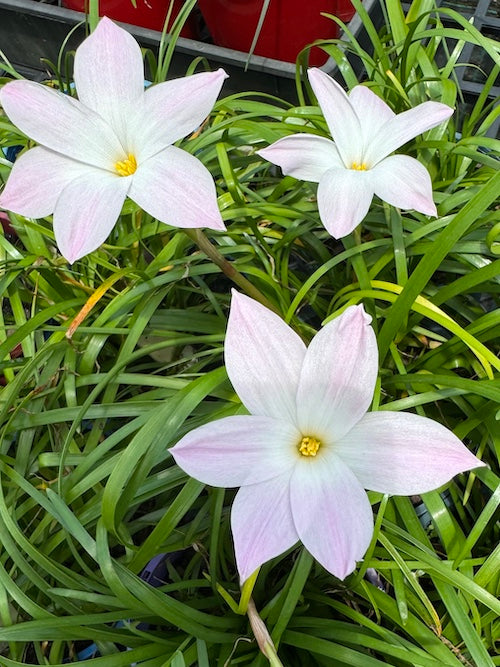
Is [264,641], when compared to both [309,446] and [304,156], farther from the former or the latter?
[304,156]

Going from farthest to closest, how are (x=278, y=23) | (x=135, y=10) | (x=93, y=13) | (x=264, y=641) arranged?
(x=135, y=10)
(x=278, y=23)
(x=93, y=13)
(x=264, y=641)

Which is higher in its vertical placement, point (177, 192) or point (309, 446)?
point (177, 192)

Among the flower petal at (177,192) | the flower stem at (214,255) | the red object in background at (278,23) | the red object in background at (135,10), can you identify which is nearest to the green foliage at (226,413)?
the flower stem at (214,255)

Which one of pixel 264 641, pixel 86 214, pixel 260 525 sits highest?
pixel 86 214

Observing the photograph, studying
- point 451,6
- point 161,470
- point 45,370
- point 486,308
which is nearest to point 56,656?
point 161,470

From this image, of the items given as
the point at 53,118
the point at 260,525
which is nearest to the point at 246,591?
the point at 260,525

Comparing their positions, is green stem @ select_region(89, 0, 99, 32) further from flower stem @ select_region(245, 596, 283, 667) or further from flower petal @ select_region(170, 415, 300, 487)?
flower stem @ select_region(245, 596, 283, 667)

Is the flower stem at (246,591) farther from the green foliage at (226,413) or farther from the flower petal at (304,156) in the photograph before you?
the flower petal at (304,156)
